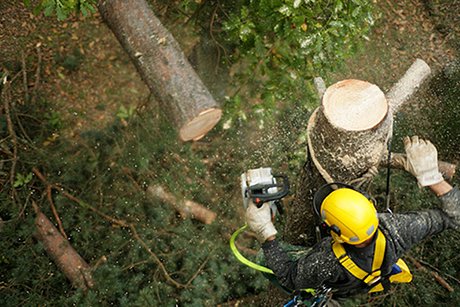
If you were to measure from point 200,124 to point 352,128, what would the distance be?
124 centimetres

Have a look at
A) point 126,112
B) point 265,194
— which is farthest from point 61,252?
point 265,194

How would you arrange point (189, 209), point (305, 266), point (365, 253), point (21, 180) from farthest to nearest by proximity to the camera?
point (189, 209)
point (21, 180)
point (305, 266)
point (365, 253)

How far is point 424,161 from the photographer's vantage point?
2.09 metres

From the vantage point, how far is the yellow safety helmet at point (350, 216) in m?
1.91

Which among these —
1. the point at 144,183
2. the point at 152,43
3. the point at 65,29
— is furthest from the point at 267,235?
the point at 65,29

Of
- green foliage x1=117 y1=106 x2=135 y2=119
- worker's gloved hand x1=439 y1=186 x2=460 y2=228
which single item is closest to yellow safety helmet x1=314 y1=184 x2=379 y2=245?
worker's gloved hand x1=439 y1=186 x2=460 y2=228

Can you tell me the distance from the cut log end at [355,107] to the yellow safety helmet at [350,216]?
423mm

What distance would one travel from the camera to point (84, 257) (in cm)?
406

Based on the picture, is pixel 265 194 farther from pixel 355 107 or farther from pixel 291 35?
pixel 291 35

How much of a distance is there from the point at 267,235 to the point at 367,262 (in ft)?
2.23

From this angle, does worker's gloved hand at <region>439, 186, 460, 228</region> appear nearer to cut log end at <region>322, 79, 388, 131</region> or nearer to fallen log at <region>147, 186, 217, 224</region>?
cut log end at <region>322, 79, 388, 131</region>

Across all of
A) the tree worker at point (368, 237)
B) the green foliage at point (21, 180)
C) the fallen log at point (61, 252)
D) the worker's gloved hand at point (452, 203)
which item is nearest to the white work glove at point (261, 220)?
the tree worker at point (368, 237)

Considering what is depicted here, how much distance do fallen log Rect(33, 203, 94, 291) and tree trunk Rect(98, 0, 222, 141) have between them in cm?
234

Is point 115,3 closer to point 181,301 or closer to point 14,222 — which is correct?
point 14,222
